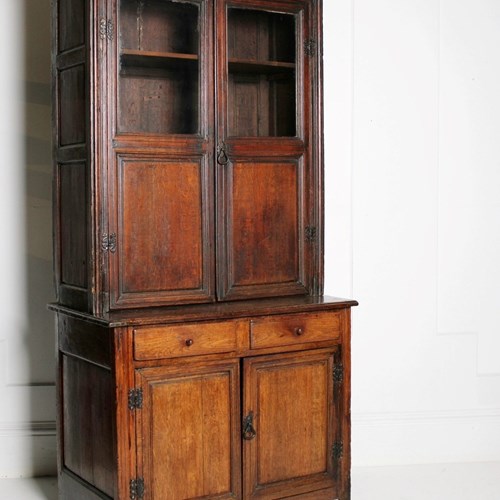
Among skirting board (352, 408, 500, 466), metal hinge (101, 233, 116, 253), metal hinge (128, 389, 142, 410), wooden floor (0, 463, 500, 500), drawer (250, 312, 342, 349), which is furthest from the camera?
skirting board (352, 408, 500, 466)

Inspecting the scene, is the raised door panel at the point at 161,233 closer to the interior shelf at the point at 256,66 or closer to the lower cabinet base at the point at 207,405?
the lower cabinet base at the point at 207,405

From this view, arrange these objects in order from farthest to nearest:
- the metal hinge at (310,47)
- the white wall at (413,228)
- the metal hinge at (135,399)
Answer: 1. the white wall at (413,228)
2. the metal hinge at (310,47)
3. the metal hinge at (135,399)

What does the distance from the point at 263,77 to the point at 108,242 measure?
0.98 metres

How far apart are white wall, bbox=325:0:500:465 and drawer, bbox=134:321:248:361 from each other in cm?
105

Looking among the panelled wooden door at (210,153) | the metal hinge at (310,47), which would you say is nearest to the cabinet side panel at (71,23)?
the panelled wooden door at (210,153)

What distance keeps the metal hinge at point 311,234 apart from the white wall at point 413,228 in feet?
1.75

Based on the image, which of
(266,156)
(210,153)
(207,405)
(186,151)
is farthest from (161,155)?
(207,405)

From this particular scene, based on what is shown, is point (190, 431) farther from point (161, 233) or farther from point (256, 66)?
point (256, 66)

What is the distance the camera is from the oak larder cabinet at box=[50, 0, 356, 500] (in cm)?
337

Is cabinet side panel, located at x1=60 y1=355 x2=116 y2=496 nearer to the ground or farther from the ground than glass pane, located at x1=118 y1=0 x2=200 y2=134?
nearer to the ground

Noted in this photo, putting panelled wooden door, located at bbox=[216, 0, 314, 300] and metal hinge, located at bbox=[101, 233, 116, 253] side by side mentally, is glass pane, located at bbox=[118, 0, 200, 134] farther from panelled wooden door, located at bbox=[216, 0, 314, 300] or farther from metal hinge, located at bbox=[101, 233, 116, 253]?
metal hinge, located at bbox=[101, 233, 116, 253]

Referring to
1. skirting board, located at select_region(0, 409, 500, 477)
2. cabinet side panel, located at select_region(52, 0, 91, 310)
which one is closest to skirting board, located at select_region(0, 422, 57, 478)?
cabinet side panel, located at select_region(52, 0, 91, 310)

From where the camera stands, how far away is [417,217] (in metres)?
4.53

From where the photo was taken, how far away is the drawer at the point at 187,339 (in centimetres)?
330
